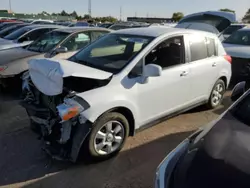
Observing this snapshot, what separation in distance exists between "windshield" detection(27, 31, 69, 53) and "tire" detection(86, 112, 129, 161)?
407 centimetres

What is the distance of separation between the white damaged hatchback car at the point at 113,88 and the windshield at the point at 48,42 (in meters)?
2.67

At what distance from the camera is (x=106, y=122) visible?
11.6 feet

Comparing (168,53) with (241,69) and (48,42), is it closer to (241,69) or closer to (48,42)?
(241,69)

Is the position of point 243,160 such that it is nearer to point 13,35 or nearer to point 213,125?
point 213,125

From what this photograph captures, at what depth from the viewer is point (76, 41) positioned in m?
7.23

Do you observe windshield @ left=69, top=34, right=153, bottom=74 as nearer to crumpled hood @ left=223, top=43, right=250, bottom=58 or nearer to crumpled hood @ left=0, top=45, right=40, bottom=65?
crumpled hood @ left=0, top=45, right=40, bottom=65

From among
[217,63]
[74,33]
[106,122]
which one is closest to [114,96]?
[106,122]

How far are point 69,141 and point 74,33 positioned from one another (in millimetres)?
4360

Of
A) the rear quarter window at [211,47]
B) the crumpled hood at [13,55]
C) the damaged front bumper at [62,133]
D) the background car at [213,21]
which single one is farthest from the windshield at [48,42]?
the background car at [213,21]

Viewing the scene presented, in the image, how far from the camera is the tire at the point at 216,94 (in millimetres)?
5492

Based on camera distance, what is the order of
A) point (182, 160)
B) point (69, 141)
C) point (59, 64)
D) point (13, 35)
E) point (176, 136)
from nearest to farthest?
point (182, 160)
point (69, 141)
point (59, 64)
point (176, 136)
point (13, 35)

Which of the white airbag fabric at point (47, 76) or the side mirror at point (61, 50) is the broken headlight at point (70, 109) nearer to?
the white airbag fabric at point (47, 76)

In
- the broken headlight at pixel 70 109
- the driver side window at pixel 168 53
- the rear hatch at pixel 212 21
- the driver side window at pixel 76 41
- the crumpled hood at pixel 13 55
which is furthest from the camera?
the rear hatch at pixel 212 21

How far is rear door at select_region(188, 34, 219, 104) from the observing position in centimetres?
478
